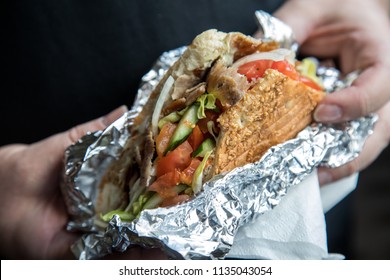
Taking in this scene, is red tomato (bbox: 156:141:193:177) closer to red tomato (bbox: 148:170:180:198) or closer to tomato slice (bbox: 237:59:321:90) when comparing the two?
red tomato (bbox: 148:170:180:198)

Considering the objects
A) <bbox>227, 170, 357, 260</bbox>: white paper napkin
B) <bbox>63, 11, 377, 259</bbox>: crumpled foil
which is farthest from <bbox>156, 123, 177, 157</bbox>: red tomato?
<bbox>227, 170, 357, 260</bbox>: white paper napkin

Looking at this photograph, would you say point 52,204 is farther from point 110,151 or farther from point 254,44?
point 254,44

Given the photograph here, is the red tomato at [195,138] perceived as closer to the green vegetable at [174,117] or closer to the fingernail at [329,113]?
the green vegetable at [174,117]

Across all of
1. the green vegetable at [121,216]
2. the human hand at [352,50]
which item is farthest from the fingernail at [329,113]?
the green vegetable at [121,216]

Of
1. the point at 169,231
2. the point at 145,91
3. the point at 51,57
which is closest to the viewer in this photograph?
the point at 169,231

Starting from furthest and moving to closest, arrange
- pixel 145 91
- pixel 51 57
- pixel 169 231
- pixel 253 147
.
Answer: pixel 51 57 < pixel 145 91 < pixel 253 147 < pixel 169 231

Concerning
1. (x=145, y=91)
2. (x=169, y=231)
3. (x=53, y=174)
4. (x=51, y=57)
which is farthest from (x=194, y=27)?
(x=169, y=231)

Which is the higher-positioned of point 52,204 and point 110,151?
point 110,151

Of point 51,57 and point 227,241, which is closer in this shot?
point 227,241
